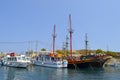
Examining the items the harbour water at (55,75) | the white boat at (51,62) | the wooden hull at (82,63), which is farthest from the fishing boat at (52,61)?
the harbour water at (55,75)

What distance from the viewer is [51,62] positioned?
9812 centimetres

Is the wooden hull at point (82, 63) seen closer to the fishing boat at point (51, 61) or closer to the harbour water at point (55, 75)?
the fishing boat at point (51, 61)

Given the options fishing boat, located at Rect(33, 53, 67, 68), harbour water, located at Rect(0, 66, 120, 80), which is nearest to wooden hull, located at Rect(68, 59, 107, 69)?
fishing boat, located at Rect(33, 53, 67, 68)

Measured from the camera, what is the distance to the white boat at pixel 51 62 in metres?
93.5

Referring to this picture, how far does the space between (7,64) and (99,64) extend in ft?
106

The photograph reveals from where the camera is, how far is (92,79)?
56312 mm

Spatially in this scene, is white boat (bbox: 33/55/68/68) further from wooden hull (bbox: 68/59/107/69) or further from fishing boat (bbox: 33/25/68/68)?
wooden hull (bbox: 68/59/107/69)

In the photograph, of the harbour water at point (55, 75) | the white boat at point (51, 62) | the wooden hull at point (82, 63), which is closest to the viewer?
the harbour water at point (55, 75)

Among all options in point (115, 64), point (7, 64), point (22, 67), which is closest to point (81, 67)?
point (22, 67)

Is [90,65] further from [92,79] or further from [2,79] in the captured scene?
[2,79]

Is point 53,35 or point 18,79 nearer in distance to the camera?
point 18,79

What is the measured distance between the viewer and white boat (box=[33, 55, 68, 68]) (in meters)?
93.5

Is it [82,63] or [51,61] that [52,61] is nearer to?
[51,61]

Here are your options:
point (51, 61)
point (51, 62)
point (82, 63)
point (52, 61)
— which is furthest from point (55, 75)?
point (51, 61)
